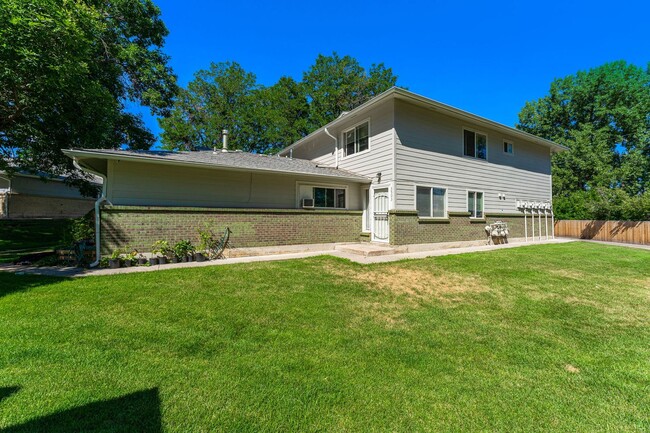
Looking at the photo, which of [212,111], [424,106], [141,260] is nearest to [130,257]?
[141,260]

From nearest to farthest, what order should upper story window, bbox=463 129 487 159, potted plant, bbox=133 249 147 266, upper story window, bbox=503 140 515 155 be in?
potted plant, bbox=133 249 147 266 → upper story window, bbox=463 129 487 159 → upper story window, bbox=503 140 515 155

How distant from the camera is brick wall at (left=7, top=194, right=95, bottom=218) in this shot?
62.8 ft

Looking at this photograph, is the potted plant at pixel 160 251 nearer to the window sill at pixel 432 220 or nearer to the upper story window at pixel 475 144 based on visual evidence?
the window sill at pixel 432 220

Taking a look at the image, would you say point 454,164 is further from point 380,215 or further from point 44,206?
point 44,206

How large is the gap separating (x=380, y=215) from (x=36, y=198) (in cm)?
2521

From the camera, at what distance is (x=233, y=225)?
892 cm

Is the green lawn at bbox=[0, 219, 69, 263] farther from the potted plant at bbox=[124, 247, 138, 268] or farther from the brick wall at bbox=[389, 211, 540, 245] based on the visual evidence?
the brick wall at bbox=[389, 211, 540, 245]

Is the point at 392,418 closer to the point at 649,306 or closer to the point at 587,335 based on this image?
the point at 587,335

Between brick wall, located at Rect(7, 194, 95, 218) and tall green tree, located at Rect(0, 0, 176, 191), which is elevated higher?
tall green tree, located at Rect(0, 0, 176, 191)

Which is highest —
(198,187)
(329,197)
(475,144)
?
(475,144)

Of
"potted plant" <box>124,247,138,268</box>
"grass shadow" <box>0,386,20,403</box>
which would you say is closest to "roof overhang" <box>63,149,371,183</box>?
"potted plant" <box>124,247,138,268</box>

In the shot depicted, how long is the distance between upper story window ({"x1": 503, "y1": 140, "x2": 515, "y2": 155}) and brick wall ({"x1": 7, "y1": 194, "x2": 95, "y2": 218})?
30548mm

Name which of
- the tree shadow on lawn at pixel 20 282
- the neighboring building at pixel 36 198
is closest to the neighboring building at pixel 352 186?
the tree shadow on lawn at pixel 20 282

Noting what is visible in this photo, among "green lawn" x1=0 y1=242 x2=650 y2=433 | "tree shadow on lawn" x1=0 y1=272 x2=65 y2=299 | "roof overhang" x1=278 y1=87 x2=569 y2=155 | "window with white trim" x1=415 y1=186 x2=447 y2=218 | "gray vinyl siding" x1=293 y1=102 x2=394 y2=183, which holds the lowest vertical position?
"green lawn" x1=0 y1=242 x2=650 y2=433
